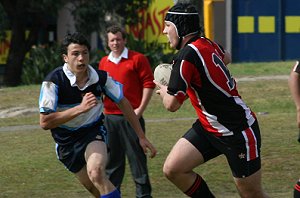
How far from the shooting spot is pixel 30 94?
22594 millimetres

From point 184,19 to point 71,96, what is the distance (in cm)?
130

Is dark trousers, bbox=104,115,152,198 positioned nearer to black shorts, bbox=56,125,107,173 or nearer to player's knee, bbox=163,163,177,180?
black shorts, bbox=56,125,107,173

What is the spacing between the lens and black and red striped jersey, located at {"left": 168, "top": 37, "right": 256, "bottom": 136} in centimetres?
807

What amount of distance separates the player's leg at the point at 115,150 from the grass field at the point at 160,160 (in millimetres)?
825

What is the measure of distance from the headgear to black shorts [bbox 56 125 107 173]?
1325 millimetres

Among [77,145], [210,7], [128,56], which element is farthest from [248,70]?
[77,145]

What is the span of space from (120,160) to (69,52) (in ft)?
7.77

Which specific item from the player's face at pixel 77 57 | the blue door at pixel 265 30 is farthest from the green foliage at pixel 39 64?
the player's face at pixel 77 57

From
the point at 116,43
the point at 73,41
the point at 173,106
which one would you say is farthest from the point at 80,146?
the point at 116,43

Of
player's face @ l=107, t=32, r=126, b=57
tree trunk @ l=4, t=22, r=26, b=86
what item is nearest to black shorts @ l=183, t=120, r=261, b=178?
player's face @ l=107, t=32, r=126, b=57

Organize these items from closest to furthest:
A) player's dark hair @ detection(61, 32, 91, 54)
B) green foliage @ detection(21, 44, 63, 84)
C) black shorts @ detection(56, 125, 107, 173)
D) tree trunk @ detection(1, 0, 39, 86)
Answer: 1. player's dark hair @ detection(61, 32, 91, 54)
2. black shorts @ detection(56, 125, 107, 173)
3. green foliage @ detection(21, 44, 63, 84)
4. tree trunk @ detection(1, 0, 39, 86)

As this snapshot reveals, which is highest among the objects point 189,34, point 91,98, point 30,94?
point 189,34

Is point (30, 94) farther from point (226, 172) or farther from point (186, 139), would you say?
point (186, 139)

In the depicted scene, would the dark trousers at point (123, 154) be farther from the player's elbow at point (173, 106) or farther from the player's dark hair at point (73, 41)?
the player's elbow at point (173, 106)
